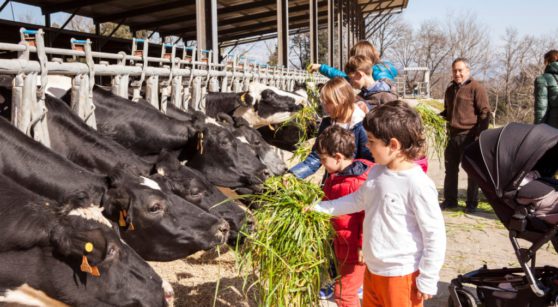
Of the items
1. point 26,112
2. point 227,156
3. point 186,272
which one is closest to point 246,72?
point 227,156

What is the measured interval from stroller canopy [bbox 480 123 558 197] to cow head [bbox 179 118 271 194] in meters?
2.09

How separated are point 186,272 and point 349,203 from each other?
2161mm

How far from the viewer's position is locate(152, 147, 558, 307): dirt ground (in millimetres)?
4266

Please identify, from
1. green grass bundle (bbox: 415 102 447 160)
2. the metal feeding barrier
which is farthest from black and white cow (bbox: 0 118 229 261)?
green grass bundle (bbox: 415 102 447 160)

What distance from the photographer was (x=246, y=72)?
8.32 m

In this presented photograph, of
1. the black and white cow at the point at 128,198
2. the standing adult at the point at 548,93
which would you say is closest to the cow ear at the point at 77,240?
the black and white cow at the point at 128,198

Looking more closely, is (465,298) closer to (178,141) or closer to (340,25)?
(178,141)

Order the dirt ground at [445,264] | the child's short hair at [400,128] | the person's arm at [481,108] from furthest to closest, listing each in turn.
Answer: the person's arm at [481,108] < the dirt ground at [445,264] < the child's short hair at [400,128]

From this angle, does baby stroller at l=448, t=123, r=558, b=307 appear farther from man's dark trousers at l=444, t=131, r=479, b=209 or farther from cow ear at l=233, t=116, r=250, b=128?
man's dark trousers at l=444, t=131, r=479, b=209

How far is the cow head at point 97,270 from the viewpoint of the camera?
8.21ft

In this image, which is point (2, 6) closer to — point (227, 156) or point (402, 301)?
point (227, 156)

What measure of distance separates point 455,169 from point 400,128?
4783 mm

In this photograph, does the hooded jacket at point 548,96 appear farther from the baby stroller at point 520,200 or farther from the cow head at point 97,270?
the cow head at point 97,270

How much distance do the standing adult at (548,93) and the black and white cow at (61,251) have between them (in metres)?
5.83
